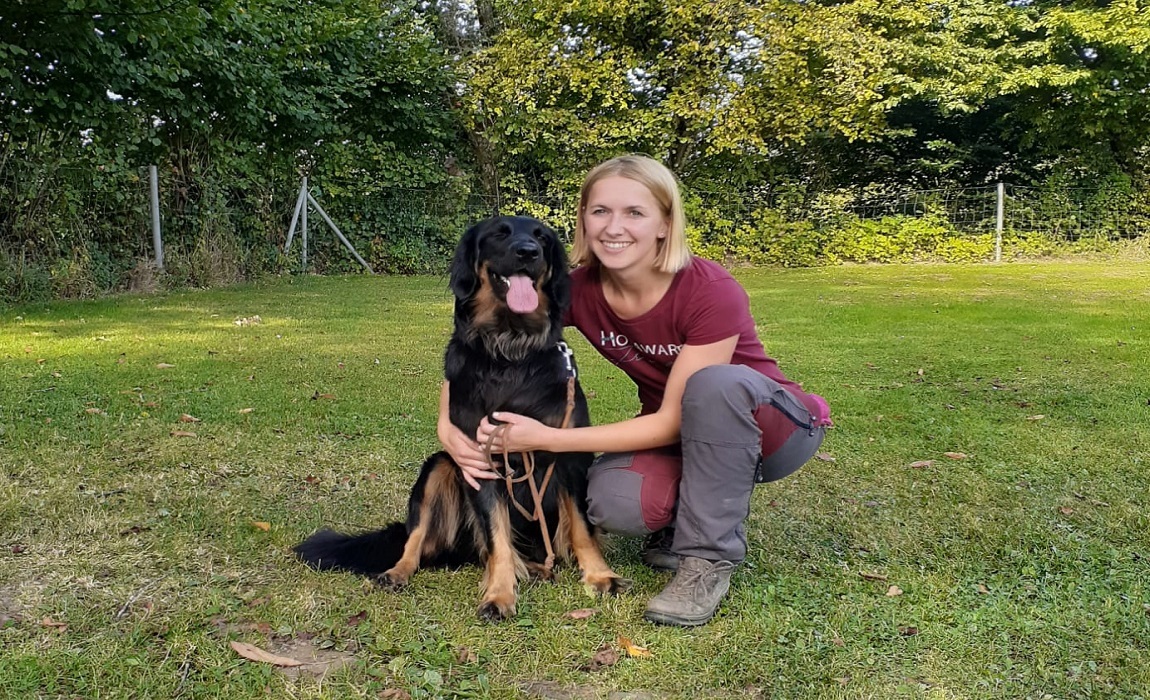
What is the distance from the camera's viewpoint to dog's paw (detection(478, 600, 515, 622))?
2193 mm

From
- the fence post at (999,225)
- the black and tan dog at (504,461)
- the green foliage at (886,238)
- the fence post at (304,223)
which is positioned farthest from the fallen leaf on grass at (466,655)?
the fence post at (999,225)

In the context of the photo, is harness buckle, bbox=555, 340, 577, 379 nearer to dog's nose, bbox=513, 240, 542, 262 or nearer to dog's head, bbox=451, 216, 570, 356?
dog's head, bbox=451, 216, 570, 356

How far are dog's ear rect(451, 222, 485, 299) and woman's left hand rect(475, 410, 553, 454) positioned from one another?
0.47 m

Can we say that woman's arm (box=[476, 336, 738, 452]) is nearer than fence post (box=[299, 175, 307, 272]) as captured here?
Yes

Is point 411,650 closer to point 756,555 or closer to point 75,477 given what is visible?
point 756,555

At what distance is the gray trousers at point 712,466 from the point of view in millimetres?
2203

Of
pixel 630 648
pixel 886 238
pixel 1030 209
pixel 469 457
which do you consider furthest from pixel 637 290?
pixel 1030 209

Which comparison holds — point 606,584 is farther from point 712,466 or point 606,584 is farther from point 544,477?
point 712,466

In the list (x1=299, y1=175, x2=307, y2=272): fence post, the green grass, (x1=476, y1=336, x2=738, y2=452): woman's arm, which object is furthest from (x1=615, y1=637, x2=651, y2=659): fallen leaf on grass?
(x1=299, y1=175, x2=307, y2=272): fence post

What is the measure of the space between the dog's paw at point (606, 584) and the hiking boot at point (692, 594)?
0.16 metres

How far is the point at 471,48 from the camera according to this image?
16.9 meters

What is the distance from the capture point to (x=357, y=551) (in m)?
2.52

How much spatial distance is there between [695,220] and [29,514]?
14.9 metres

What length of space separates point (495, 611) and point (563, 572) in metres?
0.36
